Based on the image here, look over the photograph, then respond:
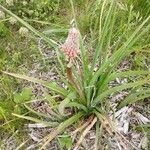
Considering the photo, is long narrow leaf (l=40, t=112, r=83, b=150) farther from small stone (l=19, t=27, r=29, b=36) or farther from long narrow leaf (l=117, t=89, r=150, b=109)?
small stone (l=19, t=27, r=29, b=36)

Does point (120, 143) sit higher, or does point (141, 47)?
point (141, 47)

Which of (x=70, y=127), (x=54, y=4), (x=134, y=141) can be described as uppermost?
(x=54, y=4)

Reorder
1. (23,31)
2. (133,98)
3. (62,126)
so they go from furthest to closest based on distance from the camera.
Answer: (23,31), (133,98), (62,126)

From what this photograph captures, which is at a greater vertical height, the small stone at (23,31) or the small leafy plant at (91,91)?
the small stone at (23,31)

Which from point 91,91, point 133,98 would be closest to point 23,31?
point 91,91

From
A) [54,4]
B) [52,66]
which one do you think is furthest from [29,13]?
[52,66]

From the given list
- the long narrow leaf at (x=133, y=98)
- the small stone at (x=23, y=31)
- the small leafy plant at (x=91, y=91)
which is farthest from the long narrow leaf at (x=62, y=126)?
the small stone at (x=23, y=31)

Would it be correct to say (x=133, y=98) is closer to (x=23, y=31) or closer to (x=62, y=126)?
(x=62, y=126)

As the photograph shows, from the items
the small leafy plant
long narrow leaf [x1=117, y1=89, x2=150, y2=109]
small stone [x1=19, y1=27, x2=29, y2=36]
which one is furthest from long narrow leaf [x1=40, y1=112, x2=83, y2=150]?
small stone [x1=19, y1=27, x2=29, y2=36]

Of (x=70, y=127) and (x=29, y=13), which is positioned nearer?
(x=70, y=127)

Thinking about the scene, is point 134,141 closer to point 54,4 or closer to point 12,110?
point 12,110

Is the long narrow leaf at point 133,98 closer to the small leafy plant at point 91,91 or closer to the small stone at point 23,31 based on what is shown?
the small leafy plant at point 91,91
